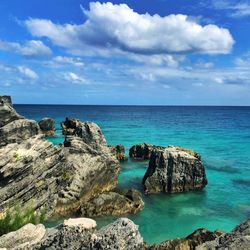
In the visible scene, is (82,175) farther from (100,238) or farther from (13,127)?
(100,238)

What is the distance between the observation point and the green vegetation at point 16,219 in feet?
75.1

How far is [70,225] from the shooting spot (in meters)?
15.2

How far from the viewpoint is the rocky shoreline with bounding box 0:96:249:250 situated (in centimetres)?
1496

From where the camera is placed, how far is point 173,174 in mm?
42500

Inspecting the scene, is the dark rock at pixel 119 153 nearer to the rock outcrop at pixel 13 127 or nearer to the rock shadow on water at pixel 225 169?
the rock shadow on water at pixel 225 169

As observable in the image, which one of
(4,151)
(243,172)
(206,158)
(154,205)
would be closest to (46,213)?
(4,151)

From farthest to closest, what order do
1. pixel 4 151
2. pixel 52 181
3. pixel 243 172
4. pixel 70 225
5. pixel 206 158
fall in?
pixel 206 158, pixel 243 172, pixel 52 181, pixel 4 151, pixel 70 225

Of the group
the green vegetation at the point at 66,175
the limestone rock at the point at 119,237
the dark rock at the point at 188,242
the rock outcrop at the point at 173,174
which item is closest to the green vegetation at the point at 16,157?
the green vegetation at the point at 66,175

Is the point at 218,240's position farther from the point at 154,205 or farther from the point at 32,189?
the point at 154,205

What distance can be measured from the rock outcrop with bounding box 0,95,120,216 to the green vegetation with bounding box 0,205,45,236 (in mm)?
706

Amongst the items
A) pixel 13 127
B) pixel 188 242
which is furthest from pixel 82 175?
pixel 188 242

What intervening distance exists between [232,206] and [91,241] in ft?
89.8

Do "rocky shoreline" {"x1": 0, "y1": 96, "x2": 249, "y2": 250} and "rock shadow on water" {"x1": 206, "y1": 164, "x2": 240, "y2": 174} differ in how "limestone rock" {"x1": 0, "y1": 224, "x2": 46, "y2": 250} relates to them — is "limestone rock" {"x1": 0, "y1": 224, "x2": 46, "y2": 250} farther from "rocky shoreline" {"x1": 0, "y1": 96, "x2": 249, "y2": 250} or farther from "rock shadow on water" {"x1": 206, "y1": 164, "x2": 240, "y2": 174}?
"rock shadow on water" {"x1": 206, "y1": 164, "x2": 240, "y2": 174}

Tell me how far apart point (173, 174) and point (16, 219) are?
2207 cm
